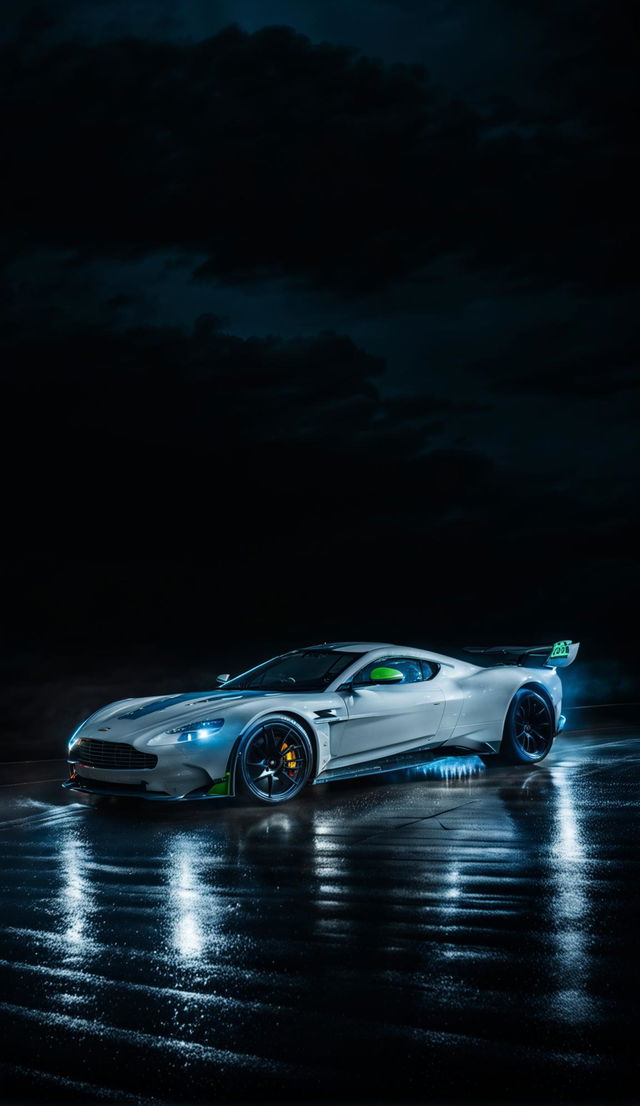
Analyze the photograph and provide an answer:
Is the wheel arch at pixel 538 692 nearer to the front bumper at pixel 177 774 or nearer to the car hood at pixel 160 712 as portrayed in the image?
the car hood at pixel 160 712

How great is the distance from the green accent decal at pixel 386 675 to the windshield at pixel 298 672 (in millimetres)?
359

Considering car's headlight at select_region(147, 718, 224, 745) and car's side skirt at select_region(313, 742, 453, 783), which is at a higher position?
car's headlight at select_region(147, 718, 224, 745)

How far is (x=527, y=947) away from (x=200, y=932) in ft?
4.60

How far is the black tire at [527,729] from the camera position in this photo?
1019cm

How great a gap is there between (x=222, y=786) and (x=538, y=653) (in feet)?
13.5

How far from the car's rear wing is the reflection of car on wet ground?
1 cm

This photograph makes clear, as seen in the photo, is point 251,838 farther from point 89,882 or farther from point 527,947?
point 527,947

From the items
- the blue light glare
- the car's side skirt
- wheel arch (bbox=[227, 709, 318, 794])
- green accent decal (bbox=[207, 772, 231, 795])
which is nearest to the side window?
the car's side skirt

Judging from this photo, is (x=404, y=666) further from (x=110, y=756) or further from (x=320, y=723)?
(x=110, y=756)

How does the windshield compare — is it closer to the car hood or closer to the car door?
the car door

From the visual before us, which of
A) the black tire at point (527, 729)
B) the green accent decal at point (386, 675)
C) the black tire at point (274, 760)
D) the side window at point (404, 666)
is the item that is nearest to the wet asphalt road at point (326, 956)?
the black tire at point (274, 760)

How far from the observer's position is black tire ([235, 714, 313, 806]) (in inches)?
322

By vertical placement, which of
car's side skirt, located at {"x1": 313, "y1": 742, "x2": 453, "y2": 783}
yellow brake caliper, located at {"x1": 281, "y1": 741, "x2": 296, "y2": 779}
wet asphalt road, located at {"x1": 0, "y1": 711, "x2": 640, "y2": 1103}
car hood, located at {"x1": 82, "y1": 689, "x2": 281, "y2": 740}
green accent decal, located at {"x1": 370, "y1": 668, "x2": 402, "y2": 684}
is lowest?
wet asphalt road, located at {"x1": 0, "y1": 711, "x2": 640, "y2": 1103}

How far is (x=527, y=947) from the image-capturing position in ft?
13.7
